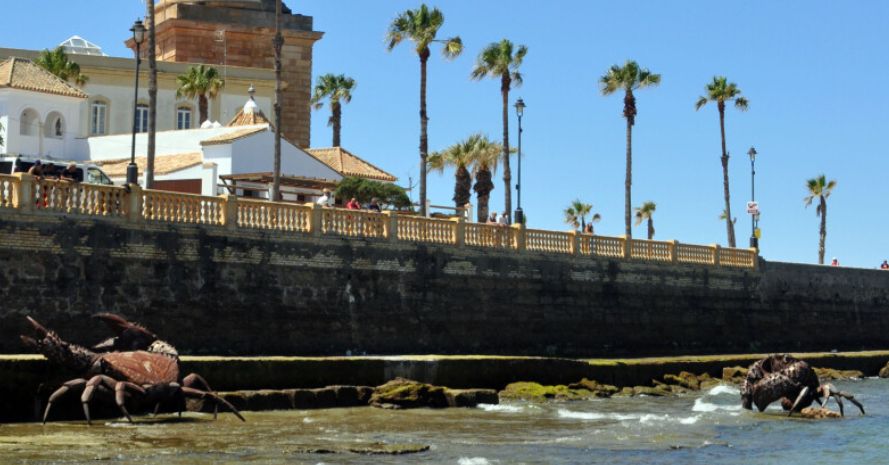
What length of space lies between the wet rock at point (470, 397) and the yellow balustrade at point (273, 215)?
6.58 m

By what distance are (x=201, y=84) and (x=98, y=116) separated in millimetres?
4417

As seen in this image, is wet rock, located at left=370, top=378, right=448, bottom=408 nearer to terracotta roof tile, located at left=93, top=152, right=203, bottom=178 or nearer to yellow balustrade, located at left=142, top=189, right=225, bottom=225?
yellow balustrade, located at left=142, top=189, right=225, bottom=225

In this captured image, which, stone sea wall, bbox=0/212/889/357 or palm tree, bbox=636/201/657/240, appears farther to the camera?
palm tree, bbox=636/201/657/240

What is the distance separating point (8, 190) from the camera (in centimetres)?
2812

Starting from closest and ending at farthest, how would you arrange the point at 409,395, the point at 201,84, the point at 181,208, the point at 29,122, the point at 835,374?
the point at 409,395, the point at 181,208, the point at 835,374, the point at 29,122, the point at 201,84

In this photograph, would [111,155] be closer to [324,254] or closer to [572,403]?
[324,254]

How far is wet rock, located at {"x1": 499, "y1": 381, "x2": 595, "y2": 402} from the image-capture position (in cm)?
3078

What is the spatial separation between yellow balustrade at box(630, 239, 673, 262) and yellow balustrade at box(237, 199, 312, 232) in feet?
41.9

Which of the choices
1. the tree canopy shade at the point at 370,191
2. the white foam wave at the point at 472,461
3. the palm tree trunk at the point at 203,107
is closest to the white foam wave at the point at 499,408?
the white foam wave at the point at 472,461

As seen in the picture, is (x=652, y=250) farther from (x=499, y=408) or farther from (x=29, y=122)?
(x=29, y=122)

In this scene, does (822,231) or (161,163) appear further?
(822,231)

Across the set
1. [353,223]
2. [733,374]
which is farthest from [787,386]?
[353,223]

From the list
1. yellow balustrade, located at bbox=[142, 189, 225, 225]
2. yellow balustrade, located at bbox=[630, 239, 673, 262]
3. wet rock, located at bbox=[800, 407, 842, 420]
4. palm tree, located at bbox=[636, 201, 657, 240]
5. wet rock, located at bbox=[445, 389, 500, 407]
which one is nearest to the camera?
wet rock, located at bbox=[445, 389, 500, 407]

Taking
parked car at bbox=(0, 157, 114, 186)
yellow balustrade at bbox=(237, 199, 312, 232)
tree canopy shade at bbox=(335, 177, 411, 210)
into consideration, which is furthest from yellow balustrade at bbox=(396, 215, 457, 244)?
tree canopy shade at bbox=(335, 177, 411, 210)
